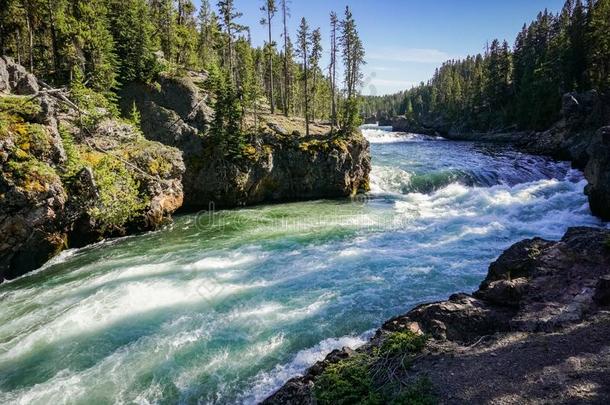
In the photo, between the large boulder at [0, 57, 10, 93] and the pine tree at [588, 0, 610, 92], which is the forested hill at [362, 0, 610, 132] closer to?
the pine tree at [588, 0, 610, 92]

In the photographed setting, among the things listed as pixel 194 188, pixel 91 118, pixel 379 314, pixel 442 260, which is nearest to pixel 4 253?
pixel 91 118

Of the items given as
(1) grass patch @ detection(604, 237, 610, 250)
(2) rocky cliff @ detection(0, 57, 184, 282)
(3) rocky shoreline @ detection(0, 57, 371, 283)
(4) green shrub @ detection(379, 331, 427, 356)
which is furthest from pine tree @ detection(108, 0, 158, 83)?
(1) grass patch @ detection(604, 237, 610, 250)

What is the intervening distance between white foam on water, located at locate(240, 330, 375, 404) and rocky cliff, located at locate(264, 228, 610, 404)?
55.5 inches

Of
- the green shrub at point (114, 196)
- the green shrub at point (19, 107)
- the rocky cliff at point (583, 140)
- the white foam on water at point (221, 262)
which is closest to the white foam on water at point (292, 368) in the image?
the white foam on water at point (221, 262)

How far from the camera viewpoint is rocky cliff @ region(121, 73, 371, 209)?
103 ft

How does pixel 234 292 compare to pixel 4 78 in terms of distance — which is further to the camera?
pixel 4 78

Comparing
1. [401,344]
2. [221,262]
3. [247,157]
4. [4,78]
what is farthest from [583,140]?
[4,78]

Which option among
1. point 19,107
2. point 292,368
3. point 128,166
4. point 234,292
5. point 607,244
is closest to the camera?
point 292,368

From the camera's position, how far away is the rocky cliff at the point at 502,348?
7449 millimetres

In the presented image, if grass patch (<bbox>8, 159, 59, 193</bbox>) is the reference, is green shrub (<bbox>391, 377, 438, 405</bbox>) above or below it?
below

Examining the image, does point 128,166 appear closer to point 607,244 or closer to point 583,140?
point 607,244

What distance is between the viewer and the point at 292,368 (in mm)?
11109

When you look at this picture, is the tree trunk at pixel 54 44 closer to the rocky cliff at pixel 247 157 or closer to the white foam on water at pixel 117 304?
the rocky cliff at pixel 247 157

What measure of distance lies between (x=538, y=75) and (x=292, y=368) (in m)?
80.1
